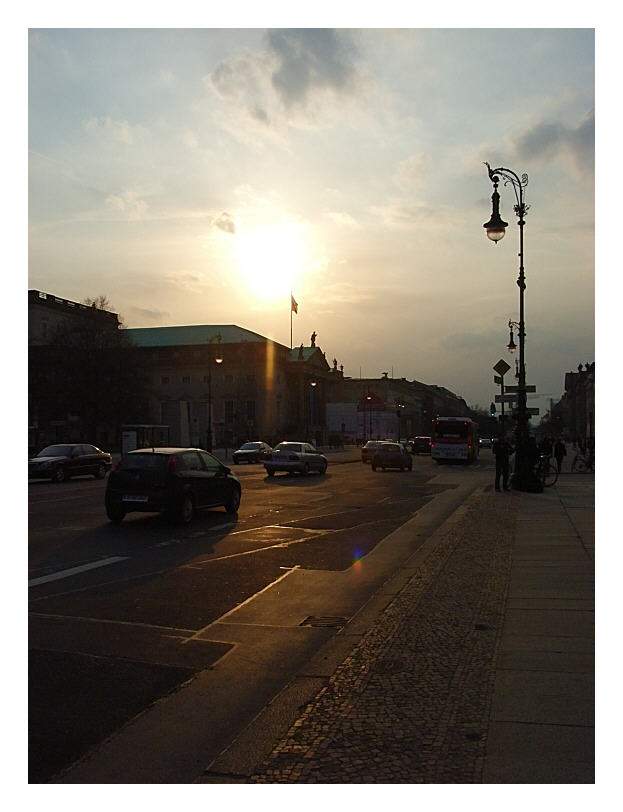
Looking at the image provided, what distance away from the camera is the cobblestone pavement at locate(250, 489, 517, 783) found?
434cm

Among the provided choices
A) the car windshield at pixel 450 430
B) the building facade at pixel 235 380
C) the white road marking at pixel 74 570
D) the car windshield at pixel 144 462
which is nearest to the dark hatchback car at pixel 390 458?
the car windshield at pixel 450 430

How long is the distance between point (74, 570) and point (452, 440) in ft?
151

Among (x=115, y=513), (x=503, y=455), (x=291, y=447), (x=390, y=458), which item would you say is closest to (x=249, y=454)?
(x=390, y=458)

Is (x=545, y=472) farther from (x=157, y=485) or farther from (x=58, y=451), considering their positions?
(x=58, y=451)

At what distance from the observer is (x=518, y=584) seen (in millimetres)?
9742

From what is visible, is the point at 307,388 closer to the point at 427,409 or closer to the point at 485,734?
the point at 427,409

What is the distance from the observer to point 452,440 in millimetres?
55500

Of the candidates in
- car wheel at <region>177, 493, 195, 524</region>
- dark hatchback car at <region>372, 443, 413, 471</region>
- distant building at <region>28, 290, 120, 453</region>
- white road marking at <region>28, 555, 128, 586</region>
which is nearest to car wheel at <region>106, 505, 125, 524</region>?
car wheel at <region>177, 493, 195, 524</region>

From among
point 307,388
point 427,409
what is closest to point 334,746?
point 307,388

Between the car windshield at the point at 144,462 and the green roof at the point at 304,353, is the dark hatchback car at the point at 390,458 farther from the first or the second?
the green roof at the point at 304,353

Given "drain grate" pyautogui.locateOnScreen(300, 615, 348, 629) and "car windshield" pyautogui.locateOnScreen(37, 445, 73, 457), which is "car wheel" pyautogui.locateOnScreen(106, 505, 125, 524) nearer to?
"drain grate" pyautogui.locateOnScreen(300, 615, 348, 629)

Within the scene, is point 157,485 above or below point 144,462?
below

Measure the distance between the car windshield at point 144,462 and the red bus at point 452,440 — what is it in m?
39.8

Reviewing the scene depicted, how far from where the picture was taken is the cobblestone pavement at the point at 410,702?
4.34 meters
